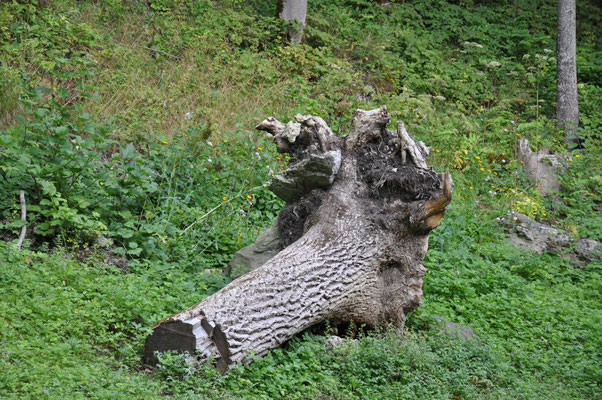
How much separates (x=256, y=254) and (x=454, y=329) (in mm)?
2110

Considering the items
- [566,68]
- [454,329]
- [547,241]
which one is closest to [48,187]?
[454,329]

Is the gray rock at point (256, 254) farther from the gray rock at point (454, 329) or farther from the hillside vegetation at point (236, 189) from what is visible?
the gray rock at point (454, 329)

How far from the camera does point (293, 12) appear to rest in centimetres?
1301

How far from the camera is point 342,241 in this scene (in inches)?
211

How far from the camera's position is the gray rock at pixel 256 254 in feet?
19.4

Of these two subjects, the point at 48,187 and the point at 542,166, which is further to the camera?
the point at 542,166

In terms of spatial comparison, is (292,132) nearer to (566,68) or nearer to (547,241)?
(547,241)

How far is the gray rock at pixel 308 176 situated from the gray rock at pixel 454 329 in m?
1.78

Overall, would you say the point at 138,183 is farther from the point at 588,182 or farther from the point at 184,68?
the point at 588,182

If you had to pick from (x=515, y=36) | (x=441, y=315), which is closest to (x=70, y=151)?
(x=441, y=315)

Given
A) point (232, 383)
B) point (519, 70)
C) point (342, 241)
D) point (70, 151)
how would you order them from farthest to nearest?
point (519, 70) → point (70, 151) → point (342, 241) → point (232, 383)

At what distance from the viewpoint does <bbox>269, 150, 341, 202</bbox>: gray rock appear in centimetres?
565

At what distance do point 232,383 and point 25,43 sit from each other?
6.94m

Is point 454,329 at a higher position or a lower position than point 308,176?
lower
